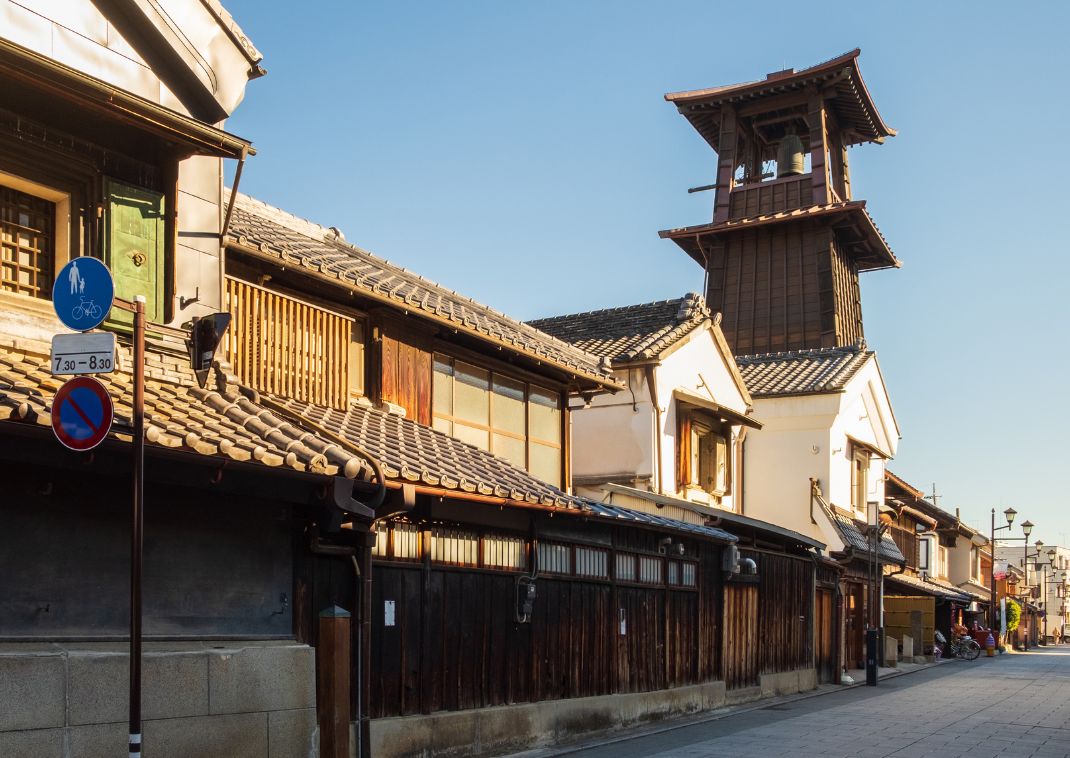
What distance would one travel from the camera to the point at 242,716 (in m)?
11.0

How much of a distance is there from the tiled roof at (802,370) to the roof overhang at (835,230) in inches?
267

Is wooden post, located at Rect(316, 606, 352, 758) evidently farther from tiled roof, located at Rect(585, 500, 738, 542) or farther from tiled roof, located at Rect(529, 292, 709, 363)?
tiled roof, located at Rect(529, 292, 709, 363)

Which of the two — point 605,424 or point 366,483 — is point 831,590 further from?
point 366,483

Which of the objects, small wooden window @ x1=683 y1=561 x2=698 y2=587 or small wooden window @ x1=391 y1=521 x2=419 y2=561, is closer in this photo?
small wooden window @ x1=391 y1=521 x2=419 y2=561

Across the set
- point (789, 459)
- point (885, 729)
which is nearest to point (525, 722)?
point (885, 729)

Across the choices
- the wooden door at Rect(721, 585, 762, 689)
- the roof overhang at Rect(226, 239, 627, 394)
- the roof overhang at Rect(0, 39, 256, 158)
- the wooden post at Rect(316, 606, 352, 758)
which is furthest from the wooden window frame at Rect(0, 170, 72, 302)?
the wooden door at Rect(721, 585, 762, 689)

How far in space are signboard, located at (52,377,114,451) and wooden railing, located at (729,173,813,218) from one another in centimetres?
4153

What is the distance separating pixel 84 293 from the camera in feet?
26.3

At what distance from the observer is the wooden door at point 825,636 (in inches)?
1167

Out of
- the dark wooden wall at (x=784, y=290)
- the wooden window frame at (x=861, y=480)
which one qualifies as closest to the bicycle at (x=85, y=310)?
the wooden window frame at (x=861, y=480)

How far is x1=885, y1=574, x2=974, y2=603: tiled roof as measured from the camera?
150 feet

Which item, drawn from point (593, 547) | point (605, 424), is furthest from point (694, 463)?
point (593, 547)

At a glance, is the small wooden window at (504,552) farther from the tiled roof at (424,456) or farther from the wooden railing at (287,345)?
the wooden railing at (287,345)

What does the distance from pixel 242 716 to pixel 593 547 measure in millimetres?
8027
